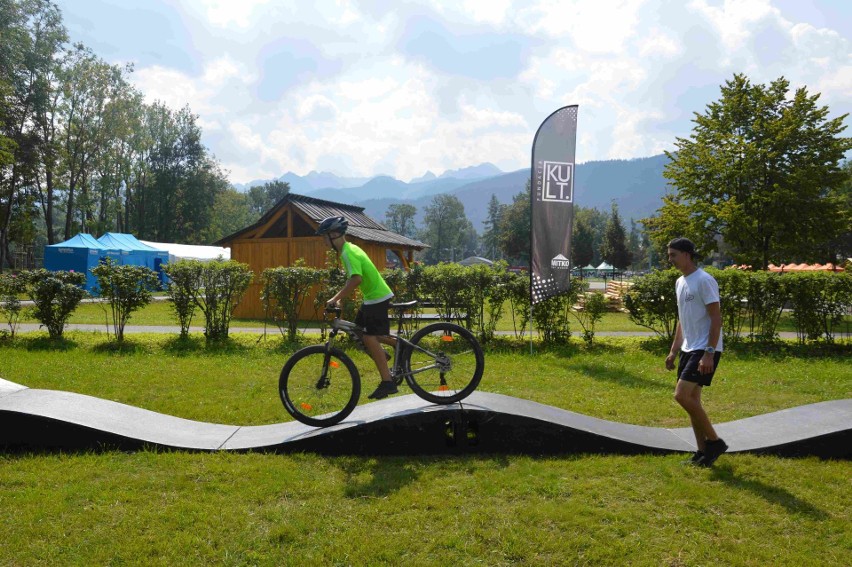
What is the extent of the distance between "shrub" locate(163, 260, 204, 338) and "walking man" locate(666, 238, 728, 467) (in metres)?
10.5

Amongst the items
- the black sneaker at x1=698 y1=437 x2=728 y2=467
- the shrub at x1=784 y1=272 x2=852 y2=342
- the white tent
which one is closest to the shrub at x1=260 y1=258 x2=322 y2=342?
the black sneaker at x1=698 y1=437 x2=728 y2=467

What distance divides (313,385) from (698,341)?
3604 millimetres

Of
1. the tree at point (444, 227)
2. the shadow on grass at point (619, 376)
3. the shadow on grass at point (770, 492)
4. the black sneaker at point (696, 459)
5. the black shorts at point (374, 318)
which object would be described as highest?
the tree at point (444, 227)

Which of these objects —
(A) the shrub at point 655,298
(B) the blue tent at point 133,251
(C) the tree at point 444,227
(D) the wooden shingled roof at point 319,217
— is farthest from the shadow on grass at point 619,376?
(C) the tree at point 444,227

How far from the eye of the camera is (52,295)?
12.5 metres

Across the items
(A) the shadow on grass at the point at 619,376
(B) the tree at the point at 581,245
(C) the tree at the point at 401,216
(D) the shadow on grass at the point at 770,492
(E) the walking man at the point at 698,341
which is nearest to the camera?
(D) the shadow on grass at the point at 770,492

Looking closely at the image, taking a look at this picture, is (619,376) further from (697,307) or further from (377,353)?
(377,353)

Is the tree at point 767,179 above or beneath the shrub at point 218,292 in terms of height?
above

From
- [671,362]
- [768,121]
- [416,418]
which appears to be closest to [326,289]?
[416,418]

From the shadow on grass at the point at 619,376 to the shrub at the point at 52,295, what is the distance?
35.0ft

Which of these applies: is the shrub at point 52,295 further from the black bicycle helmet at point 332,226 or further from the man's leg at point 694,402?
the man's leg at point 694,402

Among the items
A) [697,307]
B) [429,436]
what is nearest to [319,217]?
[429,436]

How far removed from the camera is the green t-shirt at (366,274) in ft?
18.3

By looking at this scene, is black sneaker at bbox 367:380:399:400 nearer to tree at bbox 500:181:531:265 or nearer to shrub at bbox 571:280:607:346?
shrub at bbox 571:280:607:346
